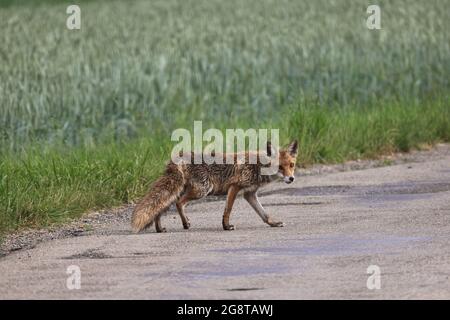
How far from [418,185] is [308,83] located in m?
7.10

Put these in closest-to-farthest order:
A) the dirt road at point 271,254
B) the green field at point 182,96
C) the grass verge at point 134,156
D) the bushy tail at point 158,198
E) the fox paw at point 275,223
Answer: the dirt road at point 271,254
the bushy tail at point 158,198
the fox paw at point 275,223
the grass verge at point 134,156
the green field at point 182,96

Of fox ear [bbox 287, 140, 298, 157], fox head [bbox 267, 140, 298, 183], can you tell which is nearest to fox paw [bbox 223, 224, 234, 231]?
fox head [bbox 267, 140, 298, 183]

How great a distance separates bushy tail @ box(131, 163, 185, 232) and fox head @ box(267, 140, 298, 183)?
0.96m

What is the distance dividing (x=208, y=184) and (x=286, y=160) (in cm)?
80

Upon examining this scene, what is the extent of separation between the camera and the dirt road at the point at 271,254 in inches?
417

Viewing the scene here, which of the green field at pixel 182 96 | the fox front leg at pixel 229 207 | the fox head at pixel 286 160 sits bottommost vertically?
the green field at pixel 182 96

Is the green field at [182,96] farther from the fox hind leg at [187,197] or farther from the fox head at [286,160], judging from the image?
the fox head at [286,160]

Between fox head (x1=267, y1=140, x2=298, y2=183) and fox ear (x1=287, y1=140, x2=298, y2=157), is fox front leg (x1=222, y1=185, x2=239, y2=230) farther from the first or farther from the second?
fox ear (x1=287, y1=140, x2=298, y2=157)

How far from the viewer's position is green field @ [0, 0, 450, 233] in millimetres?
16109

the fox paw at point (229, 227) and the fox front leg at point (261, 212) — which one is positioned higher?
the fox front leg at point (261, 212)

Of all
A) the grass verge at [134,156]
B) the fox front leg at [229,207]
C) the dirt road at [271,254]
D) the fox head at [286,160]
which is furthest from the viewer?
the grass verge at [134,156]

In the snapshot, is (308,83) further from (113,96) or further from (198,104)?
(113,96)

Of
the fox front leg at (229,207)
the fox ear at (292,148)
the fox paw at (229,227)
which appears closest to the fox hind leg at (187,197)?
the fox front leg at (229,207)
